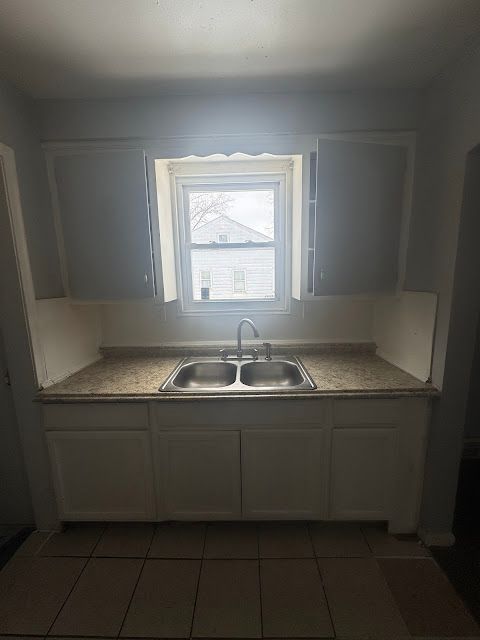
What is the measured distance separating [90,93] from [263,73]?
0.95 meters

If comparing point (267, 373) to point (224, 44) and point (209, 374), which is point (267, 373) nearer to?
point (209, 374)

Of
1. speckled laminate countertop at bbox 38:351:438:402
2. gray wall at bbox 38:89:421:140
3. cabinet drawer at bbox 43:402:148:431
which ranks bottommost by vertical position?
cabinet drawer at bbox 43:402:148:431

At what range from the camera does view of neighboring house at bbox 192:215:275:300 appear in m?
2.02

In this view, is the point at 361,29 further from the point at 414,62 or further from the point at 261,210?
the point at 261,210

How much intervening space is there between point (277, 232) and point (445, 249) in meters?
1.02

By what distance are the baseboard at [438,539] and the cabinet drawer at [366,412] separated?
27.0 inches

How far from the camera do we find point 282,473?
5.04 feet

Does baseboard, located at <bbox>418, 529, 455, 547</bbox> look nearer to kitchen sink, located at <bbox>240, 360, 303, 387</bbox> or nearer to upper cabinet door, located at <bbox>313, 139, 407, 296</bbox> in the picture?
kitchen sink, located at <bbox>240, 360, 303, 387</bbox>

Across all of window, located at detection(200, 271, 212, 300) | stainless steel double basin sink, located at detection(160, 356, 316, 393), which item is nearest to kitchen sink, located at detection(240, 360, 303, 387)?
stainless steel double basin sink, located at detection(160, 356, 316, 393)

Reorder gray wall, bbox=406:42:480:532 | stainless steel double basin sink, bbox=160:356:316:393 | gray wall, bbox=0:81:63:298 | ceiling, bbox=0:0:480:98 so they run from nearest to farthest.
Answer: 1. ceiling, bbox=0:0:480:98
2. gray wall, bbox=406:42:480:532
3. gray wall, bbox=0:81:63:298
4. stainless steel double basin sink, bbox=160:356:316:393

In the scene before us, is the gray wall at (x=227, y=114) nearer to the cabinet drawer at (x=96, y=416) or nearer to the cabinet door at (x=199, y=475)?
the cabinet drawer at (x=96, y=416)

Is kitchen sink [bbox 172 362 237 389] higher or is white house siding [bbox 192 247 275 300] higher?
white house siding [bbox 192 247 275 300]

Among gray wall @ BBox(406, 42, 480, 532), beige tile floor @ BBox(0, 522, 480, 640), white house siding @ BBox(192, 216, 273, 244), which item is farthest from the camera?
white house siding @ BBox(192, 216, 273, 244)

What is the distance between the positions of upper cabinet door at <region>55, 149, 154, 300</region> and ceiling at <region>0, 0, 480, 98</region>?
0.35m
